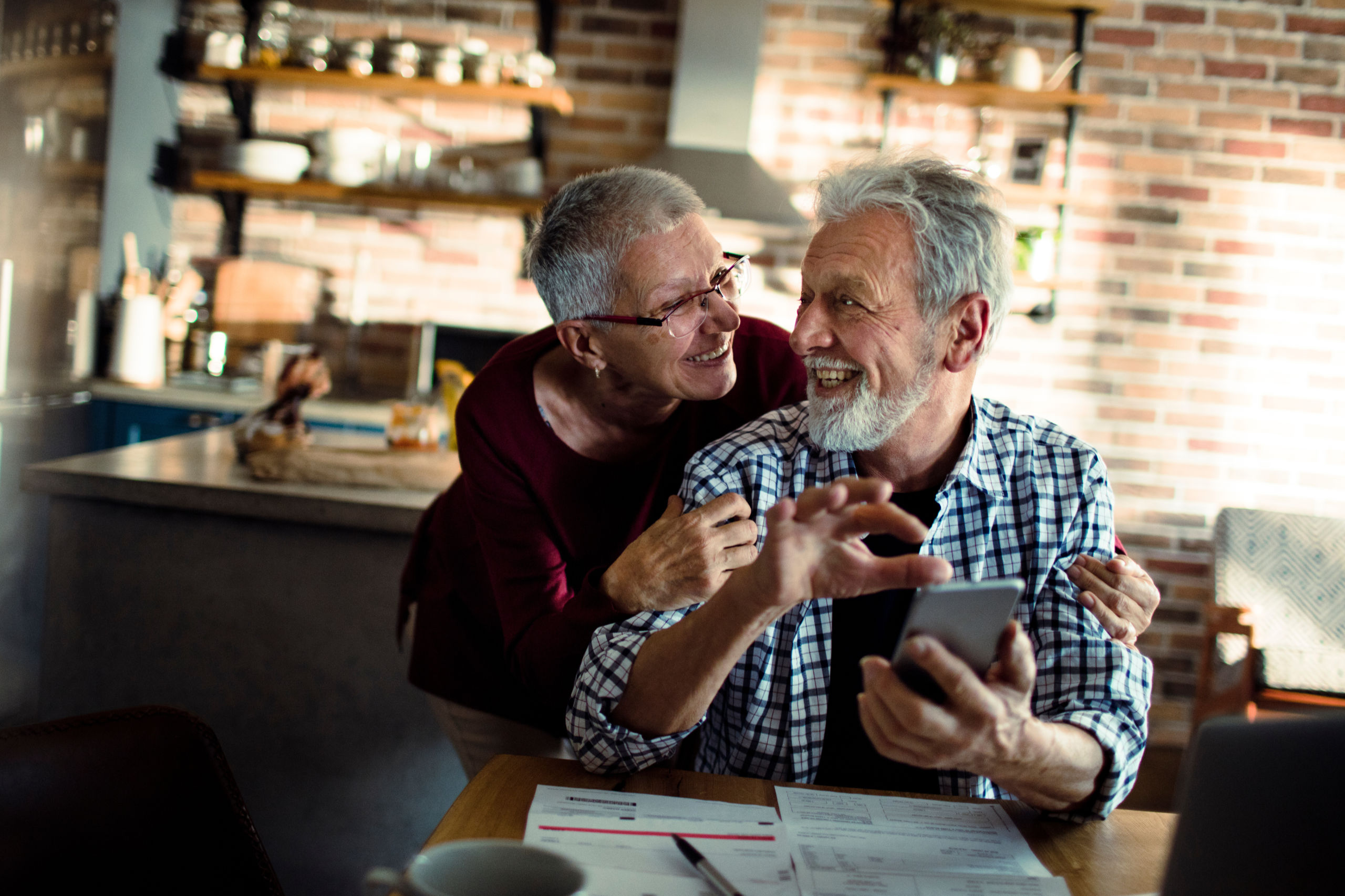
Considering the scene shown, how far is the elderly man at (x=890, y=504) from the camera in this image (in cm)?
107

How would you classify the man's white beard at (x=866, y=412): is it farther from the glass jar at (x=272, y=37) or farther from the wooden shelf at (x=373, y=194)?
the glass jar at (x=272, y=37)

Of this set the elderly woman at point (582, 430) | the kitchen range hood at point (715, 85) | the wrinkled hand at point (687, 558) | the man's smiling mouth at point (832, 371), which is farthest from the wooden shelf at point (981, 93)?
the wrinkled hand at point (687, 558)

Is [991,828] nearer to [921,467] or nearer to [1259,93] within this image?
[921,467]

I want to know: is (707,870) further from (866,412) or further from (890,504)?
(866,412)

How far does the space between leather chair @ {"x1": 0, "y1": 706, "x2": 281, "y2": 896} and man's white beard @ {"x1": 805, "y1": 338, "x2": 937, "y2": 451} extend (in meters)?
0.76

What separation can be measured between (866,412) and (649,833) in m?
0.60

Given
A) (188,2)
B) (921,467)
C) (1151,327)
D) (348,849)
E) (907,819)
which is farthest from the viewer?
(188,2)

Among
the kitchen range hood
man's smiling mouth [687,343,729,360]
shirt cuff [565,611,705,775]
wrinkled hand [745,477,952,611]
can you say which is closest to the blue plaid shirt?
shirt cuff [565,611,705,775]

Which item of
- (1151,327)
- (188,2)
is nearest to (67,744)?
(1151,327)

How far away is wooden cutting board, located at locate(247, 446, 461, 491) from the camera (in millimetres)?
2064

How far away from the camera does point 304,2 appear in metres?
3.93

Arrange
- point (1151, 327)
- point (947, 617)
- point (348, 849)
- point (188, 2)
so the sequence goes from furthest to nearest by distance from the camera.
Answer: point (188, 2) → point (1151, 327) → point (348, 849) → point (947, 617)

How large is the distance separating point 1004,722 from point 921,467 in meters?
0.51

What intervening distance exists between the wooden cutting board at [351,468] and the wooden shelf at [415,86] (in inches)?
75.9
